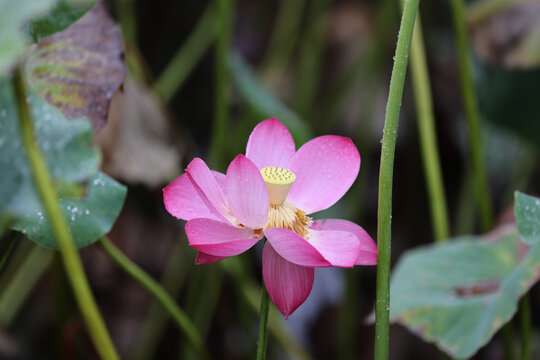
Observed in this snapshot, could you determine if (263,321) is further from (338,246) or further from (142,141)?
(142,141)

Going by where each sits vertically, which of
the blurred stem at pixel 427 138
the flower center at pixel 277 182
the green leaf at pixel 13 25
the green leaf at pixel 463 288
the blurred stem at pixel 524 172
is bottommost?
the blurred stem at pixel 524 172

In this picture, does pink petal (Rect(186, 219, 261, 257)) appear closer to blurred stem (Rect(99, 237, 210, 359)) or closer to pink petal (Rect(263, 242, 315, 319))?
pink petal (Rect(263, 242, 315, 319))

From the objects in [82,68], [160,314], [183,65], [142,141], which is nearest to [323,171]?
[82,68]

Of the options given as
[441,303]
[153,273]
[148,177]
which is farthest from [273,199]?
[153,273]

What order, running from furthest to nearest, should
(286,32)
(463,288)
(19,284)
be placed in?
(286,32) < (19,284) < (463,288)

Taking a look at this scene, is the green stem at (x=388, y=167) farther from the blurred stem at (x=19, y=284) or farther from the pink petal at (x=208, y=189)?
the blurred stem at (x=19, y=284)

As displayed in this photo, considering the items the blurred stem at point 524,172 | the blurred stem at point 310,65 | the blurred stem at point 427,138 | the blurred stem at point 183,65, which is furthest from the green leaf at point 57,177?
the blurred stem at point 524,172

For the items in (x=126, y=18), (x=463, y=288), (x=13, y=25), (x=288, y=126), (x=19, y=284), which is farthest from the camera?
(x=126, y=18)
